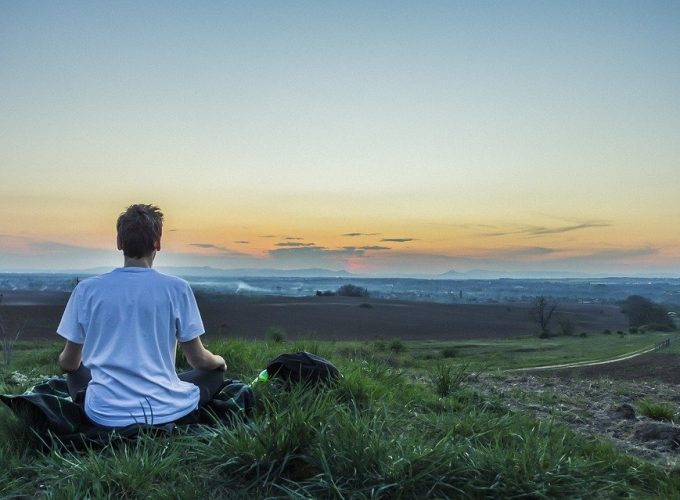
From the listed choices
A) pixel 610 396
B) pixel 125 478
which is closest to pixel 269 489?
pixel 125 478

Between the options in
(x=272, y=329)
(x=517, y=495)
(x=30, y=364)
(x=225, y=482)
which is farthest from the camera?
(x=272, y=329)

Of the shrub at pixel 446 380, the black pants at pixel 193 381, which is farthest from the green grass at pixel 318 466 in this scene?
the shrub at pixel 446 380

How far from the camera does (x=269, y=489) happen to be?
142 inches

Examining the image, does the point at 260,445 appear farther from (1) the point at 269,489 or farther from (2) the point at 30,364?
(2) the point at 30,364

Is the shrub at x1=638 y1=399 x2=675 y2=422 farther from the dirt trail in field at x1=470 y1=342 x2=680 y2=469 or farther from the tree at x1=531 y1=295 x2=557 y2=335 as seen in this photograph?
the tree at x1=531 y1=295 x2=557 y2=335

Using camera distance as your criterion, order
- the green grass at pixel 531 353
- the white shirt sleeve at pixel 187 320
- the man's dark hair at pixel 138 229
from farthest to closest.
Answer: the green grass at pixel 531 353 → the white shirt sleeve at pixel 187 320 → the man's dark hair at pixel 138 229

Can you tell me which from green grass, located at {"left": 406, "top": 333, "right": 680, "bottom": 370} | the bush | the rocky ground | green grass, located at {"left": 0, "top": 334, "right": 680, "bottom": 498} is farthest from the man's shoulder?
the bush

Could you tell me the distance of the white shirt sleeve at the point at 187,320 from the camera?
4.25 metres

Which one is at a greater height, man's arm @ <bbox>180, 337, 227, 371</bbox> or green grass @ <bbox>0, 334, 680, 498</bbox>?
man's arm @ <bbox>180, 337, 227, 371</bbox>

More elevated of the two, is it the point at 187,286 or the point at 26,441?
the point at 187,286

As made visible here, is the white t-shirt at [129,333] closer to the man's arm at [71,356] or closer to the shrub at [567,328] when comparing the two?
→ the man's arm at [71,356]

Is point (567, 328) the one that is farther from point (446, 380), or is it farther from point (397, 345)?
point (446, 380)

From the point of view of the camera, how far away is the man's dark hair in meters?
4.14

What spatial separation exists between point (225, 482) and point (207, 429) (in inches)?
29.6
